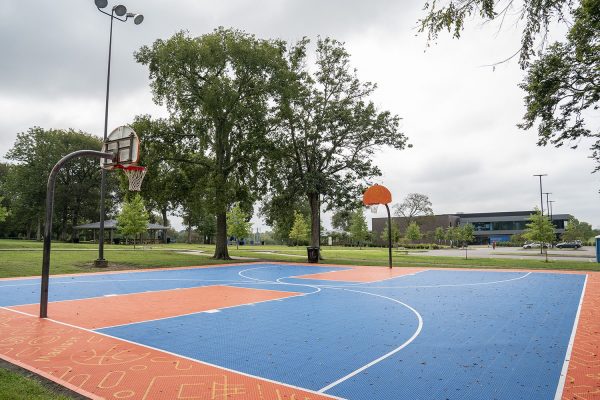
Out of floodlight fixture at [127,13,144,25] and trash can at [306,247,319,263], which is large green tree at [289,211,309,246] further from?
floodlight fixture at [127,13,144,25]

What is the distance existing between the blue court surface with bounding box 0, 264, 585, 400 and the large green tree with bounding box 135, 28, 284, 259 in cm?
1471

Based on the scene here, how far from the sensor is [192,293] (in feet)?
43.0

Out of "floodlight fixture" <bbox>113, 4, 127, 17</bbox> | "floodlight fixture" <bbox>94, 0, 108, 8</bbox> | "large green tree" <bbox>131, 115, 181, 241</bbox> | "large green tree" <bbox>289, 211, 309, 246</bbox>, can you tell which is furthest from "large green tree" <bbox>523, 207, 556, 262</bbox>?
"large green tree" <bbox>289, 211, 309, 246</bbox>

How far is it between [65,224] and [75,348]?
58.4 m

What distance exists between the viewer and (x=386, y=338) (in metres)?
7.32

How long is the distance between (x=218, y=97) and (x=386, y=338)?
68.8ft

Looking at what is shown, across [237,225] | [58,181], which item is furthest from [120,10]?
[58,181]

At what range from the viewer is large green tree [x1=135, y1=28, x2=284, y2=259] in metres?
Answer: 25.7

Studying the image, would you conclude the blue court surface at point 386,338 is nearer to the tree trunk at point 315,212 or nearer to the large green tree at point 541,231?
the tree trunk at point 315,212

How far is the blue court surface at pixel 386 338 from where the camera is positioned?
5125mm

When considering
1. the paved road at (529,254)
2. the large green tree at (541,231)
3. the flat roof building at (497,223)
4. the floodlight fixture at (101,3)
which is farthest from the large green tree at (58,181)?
the flat roof building at (497,223)

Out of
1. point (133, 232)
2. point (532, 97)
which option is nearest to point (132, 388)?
point (532, 97)

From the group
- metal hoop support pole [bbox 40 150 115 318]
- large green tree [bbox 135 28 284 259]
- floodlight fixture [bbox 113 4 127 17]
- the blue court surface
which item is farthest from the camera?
large green tree [bbox 135 28 284 259]

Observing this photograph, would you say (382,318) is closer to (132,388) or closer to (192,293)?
(132,388)
